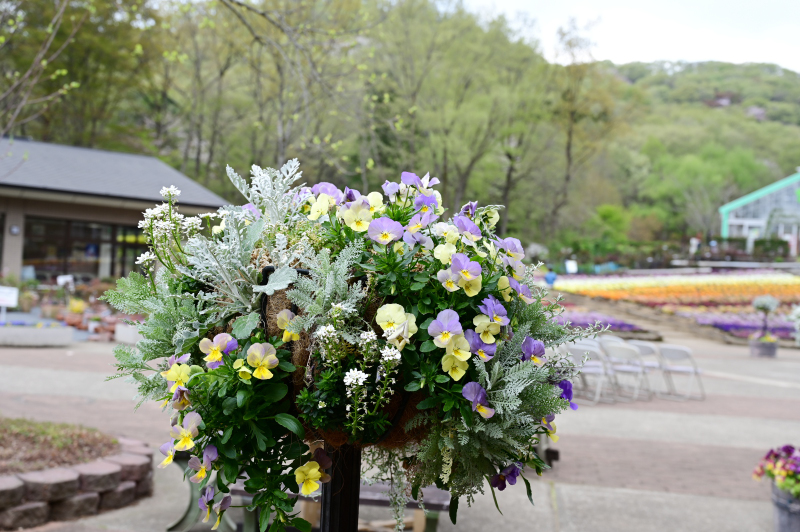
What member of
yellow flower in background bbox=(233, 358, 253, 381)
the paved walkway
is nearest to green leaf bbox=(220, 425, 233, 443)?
yellow flower in background bbox=(233, 358, 253, 381)

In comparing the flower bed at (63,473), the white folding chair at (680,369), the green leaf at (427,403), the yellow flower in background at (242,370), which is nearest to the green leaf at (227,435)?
the yellow flower in background at (242,370)

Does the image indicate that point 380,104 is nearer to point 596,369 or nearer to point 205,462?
point 596,369

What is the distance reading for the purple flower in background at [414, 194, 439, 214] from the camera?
138cm

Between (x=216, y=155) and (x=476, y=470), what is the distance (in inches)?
1329

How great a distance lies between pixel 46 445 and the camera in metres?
4.61

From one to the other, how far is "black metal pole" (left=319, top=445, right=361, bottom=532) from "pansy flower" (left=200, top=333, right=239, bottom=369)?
1.44ft

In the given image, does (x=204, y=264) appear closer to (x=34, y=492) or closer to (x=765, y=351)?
(x=34, y=492)

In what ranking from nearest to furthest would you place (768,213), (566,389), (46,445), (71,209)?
(566,389), (46,445), (71,209), (768,213)

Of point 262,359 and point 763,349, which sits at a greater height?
point 262,359

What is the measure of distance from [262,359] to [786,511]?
433cm

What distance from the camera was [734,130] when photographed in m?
67.4

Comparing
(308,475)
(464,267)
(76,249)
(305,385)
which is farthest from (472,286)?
(76,249)

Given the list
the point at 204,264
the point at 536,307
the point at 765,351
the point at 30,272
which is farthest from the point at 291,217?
the point at 30,272

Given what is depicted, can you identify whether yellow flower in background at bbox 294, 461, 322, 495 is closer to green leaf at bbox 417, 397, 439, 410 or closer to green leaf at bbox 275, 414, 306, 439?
green leaf at bbox 275, 414, 306, 439
